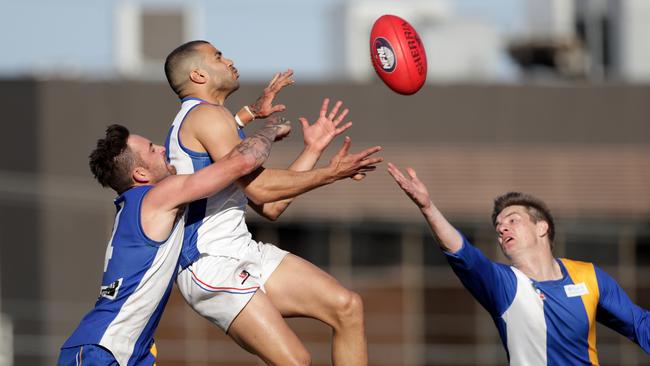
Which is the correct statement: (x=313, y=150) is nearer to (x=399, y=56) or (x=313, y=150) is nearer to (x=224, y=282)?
(x=399, y=56)

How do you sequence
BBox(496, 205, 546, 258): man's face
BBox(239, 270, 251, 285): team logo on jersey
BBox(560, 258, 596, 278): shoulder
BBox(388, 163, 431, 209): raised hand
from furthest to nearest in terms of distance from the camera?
BBox(560, 258, 596, 278): shoulder
BBox(496, 205, 546, 258): man's face
BBox(239, 270, 251, 285): team logo on jersey
BBox(388, 163, 431, 209): raised hand

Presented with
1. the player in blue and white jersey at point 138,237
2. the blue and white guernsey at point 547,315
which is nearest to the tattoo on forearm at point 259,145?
the player in blue and white jersey at point 138,237

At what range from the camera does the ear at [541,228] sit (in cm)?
585

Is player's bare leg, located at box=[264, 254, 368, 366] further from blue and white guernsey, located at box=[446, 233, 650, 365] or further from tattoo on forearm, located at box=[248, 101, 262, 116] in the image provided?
tattoo on forearm, located at box=[248, 101, 262, 116]

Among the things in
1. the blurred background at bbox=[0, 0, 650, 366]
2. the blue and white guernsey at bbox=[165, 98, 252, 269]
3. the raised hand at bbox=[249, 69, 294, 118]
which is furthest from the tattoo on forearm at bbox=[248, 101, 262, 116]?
the blurred background at bbox=[0, 0, 650, 366]

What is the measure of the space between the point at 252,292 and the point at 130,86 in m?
16.0

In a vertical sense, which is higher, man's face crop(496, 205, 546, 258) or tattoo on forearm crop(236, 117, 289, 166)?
tattoo on forearm crop(236, 117, 289, 166)

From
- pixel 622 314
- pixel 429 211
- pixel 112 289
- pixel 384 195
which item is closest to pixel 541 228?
pixel 622 314

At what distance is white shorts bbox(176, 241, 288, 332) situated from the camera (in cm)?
562

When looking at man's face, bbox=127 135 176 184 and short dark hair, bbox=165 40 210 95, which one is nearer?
man's face, bbox=127 135 176 184

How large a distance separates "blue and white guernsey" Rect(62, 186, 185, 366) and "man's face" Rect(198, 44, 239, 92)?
2.26 feet

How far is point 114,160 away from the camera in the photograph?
5551mm

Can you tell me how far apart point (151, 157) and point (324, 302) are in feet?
3.66

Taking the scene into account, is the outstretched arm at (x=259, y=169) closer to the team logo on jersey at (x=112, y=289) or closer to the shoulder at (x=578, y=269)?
the team logo on jersey at (x=112, y=289)
